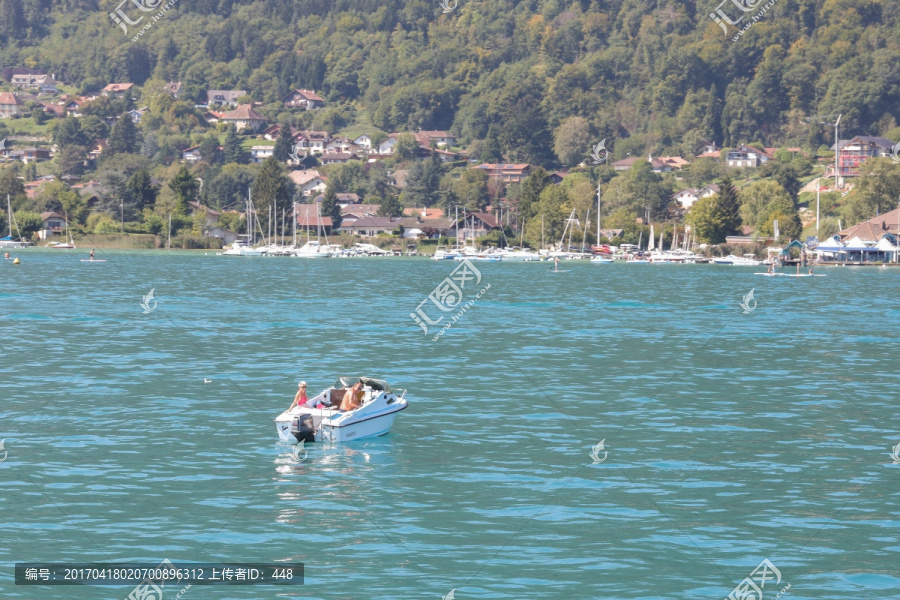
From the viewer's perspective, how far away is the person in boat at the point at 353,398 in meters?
32.6

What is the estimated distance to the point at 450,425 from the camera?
36.0 metres

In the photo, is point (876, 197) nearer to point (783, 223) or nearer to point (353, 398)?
point (783, 223)

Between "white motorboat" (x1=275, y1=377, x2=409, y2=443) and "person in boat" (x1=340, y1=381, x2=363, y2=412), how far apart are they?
0.52 feet

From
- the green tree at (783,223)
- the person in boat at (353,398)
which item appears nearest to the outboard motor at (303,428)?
the person in boat at (353,398)

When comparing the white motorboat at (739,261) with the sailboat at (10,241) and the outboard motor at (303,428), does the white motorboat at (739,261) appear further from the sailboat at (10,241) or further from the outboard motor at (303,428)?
the outboard motor at (303,428)

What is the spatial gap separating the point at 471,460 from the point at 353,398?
4053 mm

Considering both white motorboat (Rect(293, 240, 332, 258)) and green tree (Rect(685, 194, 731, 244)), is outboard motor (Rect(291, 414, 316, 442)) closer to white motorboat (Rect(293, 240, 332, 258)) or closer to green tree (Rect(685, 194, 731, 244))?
white motorboat (Rect(293, 240, 332, 258))

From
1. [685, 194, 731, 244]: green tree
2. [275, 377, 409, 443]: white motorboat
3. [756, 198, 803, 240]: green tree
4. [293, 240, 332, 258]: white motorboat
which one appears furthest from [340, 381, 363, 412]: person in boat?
[685, 194, 731, 244]: green tree

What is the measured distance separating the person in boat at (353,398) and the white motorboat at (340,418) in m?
0.16

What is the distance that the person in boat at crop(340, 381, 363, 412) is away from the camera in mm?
32562

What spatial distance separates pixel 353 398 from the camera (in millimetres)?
32906

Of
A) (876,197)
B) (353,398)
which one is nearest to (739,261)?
(876,197)

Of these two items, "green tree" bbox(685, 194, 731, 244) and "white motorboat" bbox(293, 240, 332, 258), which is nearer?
"white motorboat" bbox(293, 240, 332, 258)

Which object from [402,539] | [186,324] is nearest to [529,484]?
[402,539]
